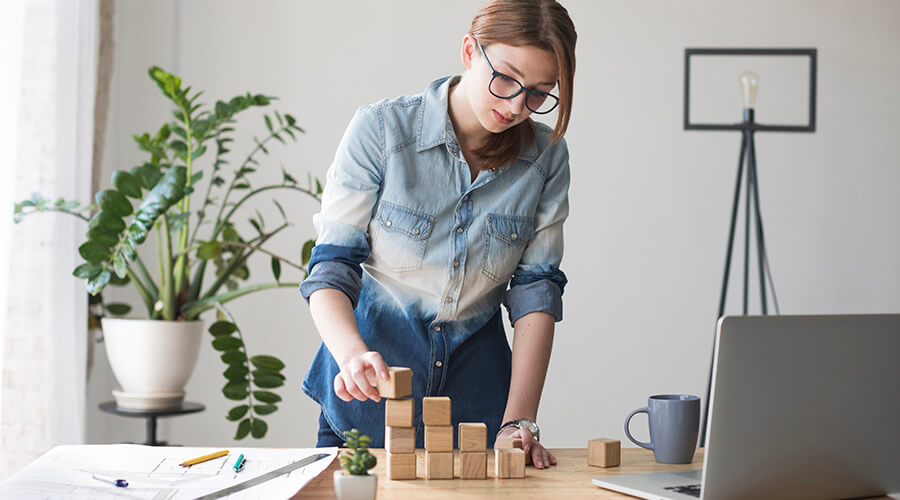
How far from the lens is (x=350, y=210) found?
4.52 feet

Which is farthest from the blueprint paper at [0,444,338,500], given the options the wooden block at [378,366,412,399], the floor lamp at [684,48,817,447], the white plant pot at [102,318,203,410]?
the floor lamp at [684,48,817,447]

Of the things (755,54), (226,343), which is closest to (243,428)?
(226,343)

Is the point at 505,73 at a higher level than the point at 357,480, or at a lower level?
higher

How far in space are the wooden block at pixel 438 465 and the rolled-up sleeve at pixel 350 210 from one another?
0.36 metres

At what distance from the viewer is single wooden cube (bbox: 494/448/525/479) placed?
42.6 inches

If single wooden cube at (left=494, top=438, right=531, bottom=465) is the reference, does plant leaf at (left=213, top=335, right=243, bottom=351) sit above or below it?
above

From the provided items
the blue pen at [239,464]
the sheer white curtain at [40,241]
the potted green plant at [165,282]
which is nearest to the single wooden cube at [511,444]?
the blue pen at [239,464]

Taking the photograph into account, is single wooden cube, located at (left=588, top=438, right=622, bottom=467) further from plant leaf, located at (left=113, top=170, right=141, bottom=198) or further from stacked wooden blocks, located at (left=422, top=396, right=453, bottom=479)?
plant leaf, located at (left=113, top=170, right=141, bottom=198)

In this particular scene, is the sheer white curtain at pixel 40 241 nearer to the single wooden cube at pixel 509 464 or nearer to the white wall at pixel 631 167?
the white wall at pixel 631 167

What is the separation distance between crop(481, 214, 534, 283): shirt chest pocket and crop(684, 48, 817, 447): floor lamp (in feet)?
5.95

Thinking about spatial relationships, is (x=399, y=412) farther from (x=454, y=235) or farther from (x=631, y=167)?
(x=631, y=167)

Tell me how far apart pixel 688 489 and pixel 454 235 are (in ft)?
1.99

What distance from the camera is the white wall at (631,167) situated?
321 cm

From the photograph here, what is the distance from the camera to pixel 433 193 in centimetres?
144
